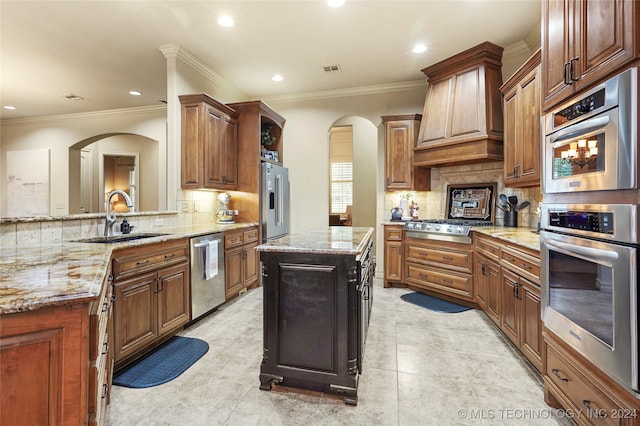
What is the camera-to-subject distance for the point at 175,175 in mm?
3742

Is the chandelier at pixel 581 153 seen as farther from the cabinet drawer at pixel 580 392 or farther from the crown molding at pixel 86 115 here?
the crown molding at pixel 86 115

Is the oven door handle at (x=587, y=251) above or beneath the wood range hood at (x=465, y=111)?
beneath

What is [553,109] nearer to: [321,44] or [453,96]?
[453,96]

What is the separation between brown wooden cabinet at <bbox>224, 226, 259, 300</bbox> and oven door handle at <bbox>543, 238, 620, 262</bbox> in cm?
260

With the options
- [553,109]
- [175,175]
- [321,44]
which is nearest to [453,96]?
[321,44]

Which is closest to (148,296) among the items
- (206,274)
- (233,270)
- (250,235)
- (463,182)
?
(206,274)

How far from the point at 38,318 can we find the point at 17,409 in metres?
0.28

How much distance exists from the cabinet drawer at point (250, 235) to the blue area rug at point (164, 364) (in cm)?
145

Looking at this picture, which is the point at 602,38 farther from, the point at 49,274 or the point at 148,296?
the point at 148,296

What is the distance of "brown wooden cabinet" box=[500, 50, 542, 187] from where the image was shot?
2781 millimetres

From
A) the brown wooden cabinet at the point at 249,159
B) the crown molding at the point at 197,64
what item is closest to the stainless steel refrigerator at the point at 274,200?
the brown wooden cabinet at the point at 249,159

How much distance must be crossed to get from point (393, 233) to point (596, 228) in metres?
2.99

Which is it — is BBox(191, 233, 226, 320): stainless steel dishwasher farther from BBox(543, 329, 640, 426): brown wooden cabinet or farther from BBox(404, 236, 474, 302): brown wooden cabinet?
BBox(543, 329, 640, 426): brown wooden cabinet

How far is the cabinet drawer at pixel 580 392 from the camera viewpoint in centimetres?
132
